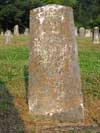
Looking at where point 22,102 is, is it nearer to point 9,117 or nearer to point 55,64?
point 9,117

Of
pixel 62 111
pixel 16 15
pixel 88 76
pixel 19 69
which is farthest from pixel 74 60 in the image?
pixel 16 15

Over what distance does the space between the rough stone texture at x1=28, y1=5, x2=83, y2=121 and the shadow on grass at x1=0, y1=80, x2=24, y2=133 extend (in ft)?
1.30

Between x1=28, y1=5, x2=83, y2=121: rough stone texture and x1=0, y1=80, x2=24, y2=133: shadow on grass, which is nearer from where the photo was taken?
x1=0, y1=80, x2=24, y2=133: shadow on grass

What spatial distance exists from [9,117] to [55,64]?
118cm

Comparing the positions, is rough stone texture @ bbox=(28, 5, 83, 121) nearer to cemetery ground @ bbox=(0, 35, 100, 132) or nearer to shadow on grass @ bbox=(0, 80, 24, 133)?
cemetery ground @ bbox=(0, 35, 100, 132)

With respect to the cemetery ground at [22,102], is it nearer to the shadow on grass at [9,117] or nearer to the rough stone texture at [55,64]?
the shadow on grass at [9,117]

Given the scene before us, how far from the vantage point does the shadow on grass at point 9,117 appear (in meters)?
7.25

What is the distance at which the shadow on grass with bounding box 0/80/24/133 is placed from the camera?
725cm

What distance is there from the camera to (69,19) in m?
8.00

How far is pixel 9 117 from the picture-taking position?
7.65 meters

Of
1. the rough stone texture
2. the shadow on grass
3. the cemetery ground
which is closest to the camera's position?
the shadow on grass

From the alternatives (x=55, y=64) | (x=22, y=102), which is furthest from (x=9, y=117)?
(x=55, y=64)

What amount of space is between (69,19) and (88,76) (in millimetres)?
2722

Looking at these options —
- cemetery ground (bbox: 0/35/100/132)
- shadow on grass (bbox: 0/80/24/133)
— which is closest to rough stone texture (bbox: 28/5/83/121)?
cemetery ground (bbox: 0/35/100/132)
